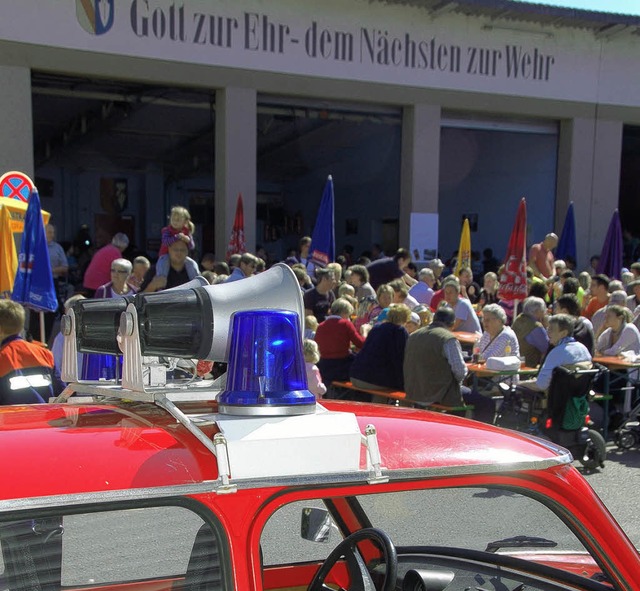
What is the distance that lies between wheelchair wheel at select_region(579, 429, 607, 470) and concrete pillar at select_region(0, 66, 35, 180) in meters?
9.76

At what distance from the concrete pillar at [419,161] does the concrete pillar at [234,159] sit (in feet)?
11.0

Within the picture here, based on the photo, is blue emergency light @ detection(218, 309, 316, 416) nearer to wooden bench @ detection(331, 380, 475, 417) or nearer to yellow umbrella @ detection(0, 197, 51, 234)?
wooden bench @ detection(331, 380, 475, 417)

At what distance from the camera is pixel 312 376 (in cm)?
632

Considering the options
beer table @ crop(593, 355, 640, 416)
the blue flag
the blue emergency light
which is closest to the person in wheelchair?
beer table @ crop(593, 355, 640, 416)

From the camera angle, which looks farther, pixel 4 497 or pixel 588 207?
pixel 588 207

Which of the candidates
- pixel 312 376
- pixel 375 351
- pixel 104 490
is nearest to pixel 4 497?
pixel 104 490

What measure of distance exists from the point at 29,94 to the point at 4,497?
12.1m

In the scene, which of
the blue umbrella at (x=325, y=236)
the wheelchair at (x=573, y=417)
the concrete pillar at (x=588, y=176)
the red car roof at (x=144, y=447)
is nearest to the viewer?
the red car roof at (x=144, y=447)

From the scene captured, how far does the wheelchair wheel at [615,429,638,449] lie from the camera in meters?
7.07

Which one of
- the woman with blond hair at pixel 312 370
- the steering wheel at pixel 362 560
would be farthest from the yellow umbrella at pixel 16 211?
the steering wheel at pixel 362 560

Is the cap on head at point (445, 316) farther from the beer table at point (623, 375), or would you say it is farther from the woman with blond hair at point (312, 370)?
the beer table at point (623, 375)

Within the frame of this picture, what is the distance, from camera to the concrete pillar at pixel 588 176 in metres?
16.7

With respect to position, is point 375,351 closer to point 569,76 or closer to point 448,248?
point 569,76

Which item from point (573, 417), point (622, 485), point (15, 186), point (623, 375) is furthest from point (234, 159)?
point (622, 485)
